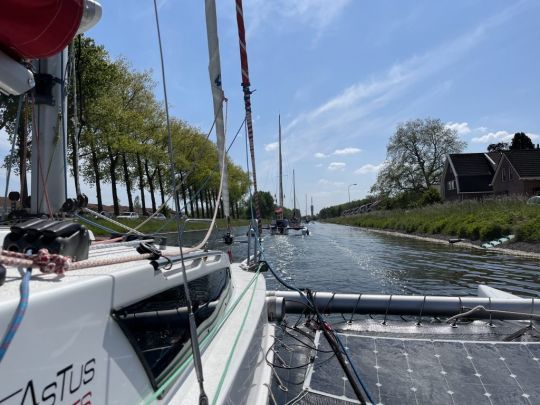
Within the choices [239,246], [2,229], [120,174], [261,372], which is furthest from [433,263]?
[120,174]

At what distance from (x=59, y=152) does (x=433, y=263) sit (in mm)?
15498

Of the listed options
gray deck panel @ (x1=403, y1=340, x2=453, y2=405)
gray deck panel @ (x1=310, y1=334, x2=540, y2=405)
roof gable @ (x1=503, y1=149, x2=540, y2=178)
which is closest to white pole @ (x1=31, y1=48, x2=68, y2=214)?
gray deck panel @ (x1=310, y1=334, x2=540, y2=405)

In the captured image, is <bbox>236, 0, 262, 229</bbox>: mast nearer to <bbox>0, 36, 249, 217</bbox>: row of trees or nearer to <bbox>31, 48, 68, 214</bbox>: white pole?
<bbox>31, 48, 68, 214</bbox>: white pole

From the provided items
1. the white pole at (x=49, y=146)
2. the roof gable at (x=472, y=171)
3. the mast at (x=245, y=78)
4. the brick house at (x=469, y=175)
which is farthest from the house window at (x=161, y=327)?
the roof gable at (x=472, y=171)

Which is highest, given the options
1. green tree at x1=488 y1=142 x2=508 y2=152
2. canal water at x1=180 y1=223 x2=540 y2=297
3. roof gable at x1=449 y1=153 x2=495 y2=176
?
green tree at x1=488 y1=142 x2=508 y2=152

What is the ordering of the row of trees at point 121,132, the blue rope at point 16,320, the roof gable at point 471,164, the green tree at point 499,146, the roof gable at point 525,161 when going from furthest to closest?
the green tree at point 499,146
the roof gable at point 471,164
the roof gable at point 525,161
the row of trees at point 121,132
the blue rope at point 16,320

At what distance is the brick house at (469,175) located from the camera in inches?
2012

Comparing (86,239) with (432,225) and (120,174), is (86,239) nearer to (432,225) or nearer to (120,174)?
(432,225)

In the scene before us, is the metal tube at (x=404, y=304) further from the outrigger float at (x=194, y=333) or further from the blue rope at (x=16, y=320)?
the blue rope at (x=16, y=320)

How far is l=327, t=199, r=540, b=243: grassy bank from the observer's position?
1961 centimetres

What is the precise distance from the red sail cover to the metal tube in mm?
4312

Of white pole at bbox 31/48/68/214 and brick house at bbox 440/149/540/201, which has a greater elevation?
brick house at bbox 440/149/540/201

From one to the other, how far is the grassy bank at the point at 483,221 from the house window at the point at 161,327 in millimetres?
19664

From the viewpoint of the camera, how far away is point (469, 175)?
5191cm
